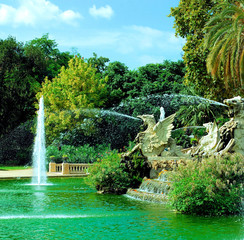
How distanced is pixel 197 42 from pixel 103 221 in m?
16.2

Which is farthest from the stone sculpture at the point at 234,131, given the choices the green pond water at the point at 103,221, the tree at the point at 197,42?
the tree at the point at 197,42

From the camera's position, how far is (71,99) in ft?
130

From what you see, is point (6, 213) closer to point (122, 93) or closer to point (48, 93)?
point (48, 93)

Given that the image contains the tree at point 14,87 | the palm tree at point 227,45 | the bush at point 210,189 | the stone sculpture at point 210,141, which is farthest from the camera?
the tree at point 14,87

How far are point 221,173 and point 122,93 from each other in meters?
33.6

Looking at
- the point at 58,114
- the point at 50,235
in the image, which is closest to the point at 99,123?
the point at 58,114

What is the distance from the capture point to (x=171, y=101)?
142ft

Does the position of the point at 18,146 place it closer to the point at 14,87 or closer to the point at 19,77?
the point at 14,87

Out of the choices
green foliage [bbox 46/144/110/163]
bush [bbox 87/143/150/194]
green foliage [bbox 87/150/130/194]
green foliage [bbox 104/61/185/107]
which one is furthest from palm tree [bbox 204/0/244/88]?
green foliage [bbox 104/61/185/107]

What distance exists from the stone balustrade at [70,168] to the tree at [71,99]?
22.8 ft

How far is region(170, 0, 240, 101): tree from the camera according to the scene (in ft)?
79.3

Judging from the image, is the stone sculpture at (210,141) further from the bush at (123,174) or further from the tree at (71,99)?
the tree at (71,99)

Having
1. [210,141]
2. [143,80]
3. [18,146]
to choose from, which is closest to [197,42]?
[210,141]

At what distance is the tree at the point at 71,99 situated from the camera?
3931 centimetres
